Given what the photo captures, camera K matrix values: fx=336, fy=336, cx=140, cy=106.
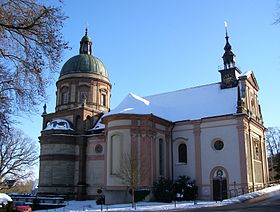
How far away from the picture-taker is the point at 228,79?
39.2 meters

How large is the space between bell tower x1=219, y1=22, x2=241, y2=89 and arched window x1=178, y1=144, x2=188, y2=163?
861 centimetres

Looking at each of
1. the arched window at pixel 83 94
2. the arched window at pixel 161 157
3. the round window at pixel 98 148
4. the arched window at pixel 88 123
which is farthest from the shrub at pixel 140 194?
the arched window at pixel 83 94

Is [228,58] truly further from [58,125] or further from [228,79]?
[58,125]

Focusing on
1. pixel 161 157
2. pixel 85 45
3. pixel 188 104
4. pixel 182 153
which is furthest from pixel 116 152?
pixel 85 45

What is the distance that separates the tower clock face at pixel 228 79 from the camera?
128 feet

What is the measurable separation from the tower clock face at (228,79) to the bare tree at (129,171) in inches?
580

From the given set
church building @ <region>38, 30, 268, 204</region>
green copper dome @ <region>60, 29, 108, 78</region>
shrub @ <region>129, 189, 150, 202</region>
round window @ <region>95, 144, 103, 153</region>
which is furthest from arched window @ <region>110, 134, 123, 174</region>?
green copper dome @ <region>60, 29, 108, 78</region>

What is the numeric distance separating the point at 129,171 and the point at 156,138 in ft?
18.4

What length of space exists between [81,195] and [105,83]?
1680 centimetres

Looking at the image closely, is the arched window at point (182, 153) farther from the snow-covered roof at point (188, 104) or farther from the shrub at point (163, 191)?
the shrub at point (163, 191)

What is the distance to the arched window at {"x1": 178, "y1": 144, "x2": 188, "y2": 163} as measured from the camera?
36.8 meters

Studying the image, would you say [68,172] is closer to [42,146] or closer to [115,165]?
[42,146]

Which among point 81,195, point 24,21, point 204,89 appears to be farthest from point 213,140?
point 24,21

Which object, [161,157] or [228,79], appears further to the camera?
[228,79]
